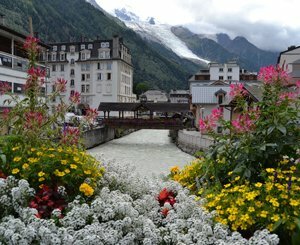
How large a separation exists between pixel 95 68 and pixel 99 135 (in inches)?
1662

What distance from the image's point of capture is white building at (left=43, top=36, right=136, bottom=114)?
82500 mm

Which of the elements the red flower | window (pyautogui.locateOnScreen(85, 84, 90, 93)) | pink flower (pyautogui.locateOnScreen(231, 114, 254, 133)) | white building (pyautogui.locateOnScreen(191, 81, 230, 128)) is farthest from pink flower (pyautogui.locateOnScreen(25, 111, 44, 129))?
window (pyautogui.locateOnScreen(85, 84, 90, 93))

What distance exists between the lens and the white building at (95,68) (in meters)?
82.5

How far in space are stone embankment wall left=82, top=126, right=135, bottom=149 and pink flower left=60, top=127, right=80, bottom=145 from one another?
28.3 meters

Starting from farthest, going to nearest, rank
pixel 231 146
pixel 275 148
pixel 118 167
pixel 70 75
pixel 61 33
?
pixel 61 33
pixel 70 75
pixel 118 167
pixel 231 146
pixel 275 148

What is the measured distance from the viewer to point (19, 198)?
4.65 m

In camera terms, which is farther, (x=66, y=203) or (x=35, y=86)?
(x=35, y=86)

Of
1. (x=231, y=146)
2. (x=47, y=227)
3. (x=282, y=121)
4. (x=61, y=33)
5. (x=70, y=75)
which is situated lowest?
(x=47, y=227)

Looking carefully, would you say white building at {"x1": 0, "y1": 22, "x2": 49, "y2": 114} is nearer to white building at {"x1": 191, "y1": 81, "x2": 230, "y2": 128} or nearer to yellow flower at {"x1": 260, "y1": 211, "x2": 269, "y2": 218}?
white building at {"x1": 191, "y1": 81, "x2": 230, "y2": 128}

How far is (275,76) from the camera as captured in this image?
5.79 metres

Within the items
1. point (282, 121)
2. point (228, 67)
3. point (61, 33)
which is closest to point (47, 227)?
point (282, 121)

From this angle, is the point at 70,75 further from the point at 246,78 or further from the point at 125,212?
the point at 125,212

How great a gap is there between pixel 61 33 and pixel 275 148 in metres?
180

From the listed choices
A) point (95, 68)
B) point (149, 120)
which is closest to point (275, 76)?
point (149, 120)
